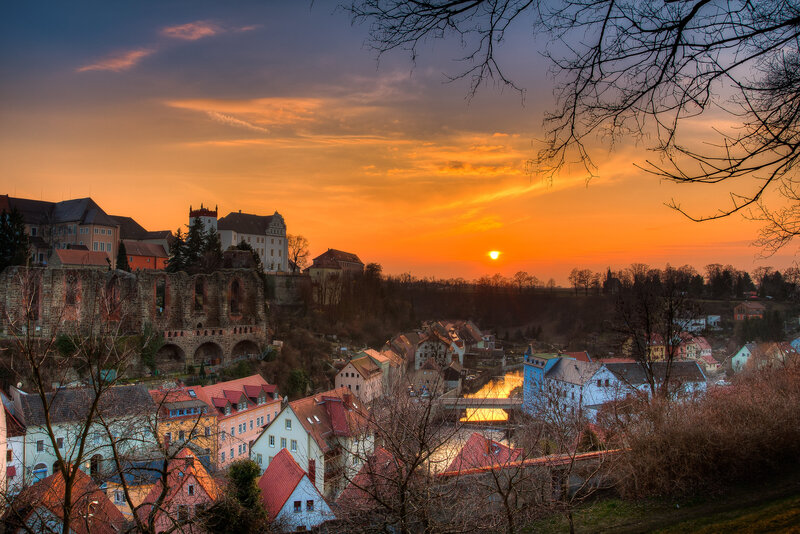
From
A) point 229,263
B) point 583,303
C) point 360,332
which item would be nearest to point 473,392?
point 360,332

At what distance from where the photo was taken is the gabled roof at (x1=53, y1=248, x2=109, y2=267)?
106 ft

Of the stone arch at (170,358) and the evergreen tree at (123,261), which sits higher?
the evergreen tree at (123,261)

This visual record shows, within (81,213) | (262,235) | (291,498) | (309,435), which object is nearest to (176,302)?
(81,213)

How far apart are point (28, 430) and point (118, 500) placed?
18.1ft

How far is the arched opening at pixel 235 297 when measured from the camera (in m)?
31.6

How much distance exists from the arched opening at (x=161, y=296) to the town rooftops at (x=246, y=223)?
1986 centimetres

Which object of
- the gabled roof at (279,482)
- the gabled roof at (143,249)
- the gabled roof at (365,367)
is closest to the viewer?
the gabled roof at (279,482)

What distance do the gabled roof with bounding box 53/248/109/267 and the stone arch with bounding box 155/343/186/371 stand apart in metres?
9.91

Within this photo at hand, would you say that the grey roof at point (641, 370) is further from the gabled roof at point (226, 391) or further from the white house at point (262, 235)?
the white house at point (262, 235)

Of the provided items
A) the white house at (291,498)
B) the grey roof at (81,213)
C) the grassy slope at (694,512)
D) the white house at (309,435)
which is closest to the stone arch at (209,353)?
the white house at (309,435)

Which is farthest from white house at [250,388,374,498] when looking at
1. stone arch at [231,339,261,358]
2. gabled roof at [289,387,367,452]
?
stone arch at [231,339,261,358]

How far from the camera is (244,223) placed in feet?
166

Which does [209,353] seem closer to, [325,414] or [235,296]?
[235,296]

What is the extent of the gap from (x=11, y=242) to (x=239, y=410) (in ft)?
60.7
